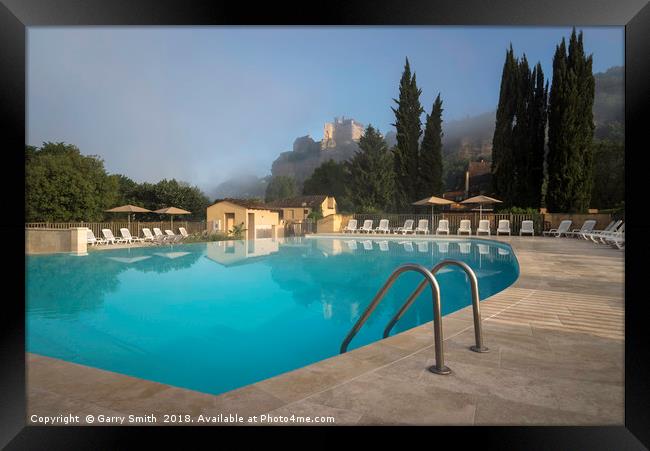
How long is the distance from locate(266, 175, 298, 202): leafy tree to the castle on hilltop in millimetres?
20795

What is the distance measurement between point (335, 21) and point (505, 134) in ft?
77.6

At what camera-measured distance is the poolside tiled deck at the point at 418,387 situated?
2.09 metres

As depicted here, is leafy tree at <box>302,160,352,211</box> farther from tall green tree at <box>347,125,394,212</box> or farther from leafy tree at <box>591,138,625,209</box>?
leafy tree at <box>591,138,625,209</box>

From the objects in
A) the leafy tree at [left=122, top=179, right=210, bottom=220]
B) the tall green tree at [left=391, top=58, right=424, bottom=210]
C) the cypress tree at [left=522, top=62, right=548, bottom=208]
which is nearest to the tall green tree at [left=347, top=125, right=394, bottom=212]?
the tall green tree at [left=391, top=58, right=424, bottom=210]

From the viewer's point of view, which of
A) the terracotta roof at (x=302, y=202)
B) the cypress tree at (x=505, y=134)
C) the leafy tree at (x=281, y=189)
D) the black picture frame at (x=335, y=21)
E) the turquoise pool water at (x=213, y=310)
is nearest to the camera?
the black picture frame at (x=335, y=21)

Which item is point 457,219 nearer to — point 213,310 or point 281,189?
point 213,310

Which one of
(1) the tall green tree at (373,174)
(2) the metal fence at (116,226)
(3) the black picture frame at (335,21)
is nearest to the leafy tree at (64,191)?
(2) the metal fence at (116,226)

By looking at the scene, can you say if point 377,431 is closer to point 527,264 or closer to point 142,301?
point 142,301

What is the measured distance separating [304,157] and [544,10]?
95.4 m

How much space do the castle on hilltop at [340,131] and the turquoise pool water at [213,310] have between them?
283ft

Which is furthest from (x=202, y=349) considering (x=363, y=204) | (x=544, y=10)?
Answer: (x=363, y=204)

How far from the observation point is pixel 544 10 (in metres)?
2.03

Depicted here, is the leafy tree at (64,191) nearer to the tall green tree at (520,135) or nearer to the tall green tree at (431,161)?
the tall green tree at (431,161)

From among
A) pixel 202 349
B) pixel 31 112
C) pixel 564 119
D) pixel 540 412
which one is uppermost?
pixel 564 119
